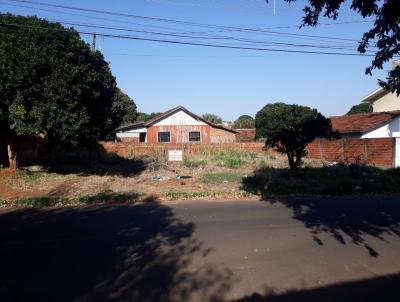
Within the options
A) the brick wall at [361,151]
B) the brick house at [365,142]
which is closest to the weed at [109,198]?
the brick house at [365,142]

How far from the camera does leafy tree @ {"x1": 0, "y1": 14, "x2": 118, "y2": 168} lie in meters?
13.4

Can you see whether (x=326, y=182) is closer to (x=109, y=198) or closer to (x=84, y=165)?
(x=109, y=198)

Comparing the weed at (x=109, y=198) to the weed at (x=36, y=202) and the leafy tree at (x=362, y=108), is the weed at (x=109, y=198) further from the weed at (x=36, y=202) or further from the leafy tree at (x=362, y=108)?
the leafy tree at (x=362, y=108)

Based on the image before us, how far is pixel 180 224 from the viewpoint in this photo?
937cm

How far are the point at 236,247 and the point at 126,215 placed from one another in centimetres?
400

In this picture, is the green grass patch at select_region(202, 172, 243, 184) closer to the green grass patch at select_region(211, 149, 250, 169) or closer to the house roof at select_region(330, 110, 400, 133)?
the green grass patch at select_region(211, 149, 250, 169)

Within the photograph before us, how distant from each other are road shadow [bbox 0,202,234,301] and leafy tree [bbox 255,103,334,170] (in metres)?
8.50

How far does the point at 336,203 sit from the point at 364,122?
1901cm

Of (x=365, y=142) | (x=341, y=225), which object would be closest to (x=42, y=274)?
(x=341, y=225)

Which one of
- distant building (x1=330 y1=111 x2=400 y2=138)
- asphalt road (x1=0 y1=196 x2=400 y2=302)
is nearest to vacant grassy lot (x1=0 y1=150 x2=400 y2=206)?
asphalt road (x1=0 y1=196 x2=400 y2=302)

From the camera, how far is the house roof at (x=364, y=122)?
28.2 m

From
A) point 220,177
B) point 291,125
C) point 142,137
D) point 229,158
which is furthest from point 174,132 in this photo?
point 291,125

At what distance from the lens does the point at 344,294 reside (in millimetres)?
5188

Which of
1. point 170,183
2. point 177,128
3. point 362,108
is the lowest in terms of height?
point 170,183
